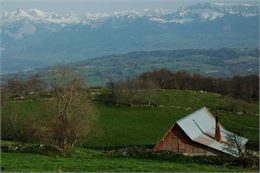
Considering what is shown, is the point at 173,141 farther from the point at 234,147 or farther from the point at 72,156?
the point at 72,156

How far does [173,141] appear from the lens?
38.3 metres

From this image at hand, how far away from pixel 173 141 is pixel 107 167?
20667mm

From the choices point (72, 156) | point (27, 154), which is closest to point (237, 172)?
point (72, 156)

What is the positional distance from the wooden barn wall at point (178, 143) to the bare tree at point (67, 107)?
6.85 meters

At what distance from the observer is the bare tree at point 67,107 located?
125 ft

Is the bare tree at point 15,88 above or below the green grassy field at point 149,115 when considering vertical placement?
above

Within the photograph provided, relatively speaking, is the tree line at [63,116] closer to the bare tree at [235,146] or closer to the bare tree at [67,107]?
the bare tree at [67,107]

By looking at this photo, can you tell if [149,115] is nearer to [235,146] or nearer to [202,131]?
[202,131]

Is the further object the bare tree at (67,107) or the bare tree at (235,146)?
the bare tree at (67,107)

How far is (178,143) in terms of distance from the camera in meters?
38.1

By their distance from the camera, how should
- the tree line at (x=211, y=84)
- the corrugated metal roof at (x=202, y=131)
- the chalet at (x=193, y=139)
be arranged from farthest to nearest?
1. the tree line at (x=211, y=84)
2. the chalet at (x=193, y=139)
3. the corrugated metal roof at (x=202, y=131)

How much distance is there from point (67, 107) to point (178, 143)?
9276 mm

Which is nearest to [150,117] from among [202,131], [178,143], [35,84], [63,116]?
[202,131]

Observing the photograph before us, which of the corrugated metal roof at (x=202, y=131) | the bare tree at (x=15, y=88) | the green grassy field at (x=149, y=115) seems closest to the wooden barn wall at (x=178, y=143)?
the corrugated metal roof at (x=202, y=131)
